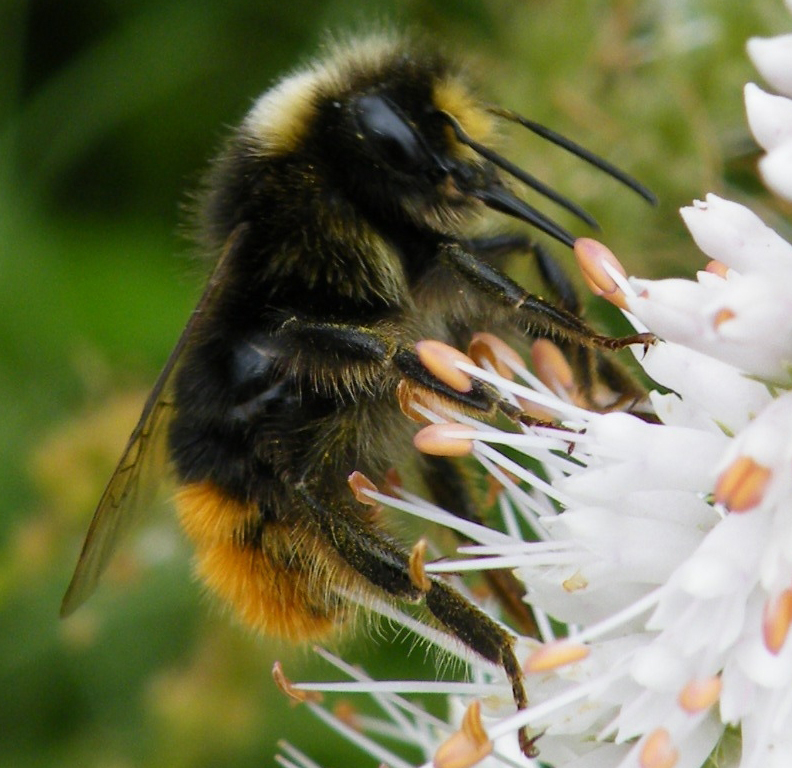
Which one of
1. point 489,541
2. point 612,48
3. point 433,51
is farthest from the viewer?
point 612,48

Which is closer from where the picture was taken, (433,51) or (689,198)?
(433,51)

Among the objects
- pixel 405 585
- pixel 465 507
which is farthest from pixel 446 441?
pixel 465 507

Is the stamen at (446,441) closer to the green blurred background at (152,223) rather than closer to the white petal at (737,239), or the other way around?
the white petal at (737,239)

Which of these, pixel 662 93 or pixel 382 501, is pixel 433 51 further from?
pixel 662 93

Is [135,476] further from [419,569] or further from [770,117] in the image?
[770,117]

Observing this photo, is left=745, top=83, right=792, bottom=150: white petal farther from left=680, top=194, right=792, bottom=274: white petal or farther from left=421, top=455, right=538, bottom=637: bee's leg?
left=421, top=455, right=538, bottom=637: bee's leg

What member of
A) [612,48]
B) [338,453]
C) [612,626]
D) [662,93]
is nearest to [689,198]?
[662,93]

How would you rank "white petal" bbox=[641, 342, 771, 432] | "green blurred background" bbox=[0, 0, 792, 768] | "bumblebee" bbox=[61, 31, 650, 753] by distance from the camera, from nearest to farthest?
"white petal" bbox=[641, 342, 771, 432] < "bumblebee" bbox=[61, 31, 650, 753] < "green blurred background" bbox=[0, 0, 792, 768]

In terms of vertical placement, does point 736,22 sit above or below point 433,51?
below

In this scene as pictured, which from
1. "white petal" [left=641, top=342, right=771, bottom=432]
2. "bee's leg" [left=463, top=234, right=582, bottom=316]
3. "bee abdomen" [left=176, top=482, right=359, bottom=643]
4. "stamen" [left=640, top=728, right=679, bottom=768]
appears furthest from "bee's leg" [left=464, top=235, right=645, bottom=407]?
"stamen" [left=640, top=728, right=679, bottom=768]
